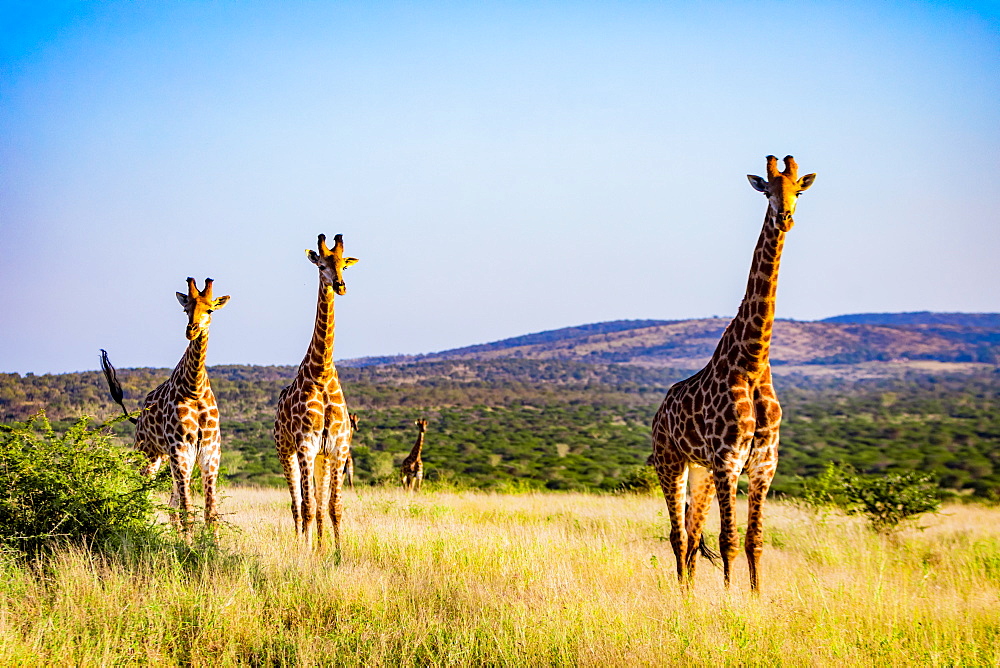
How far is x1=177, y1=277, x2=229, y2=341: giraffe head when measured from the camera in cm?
864

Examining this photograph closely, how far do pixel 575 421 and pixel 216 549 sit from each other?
141 feet

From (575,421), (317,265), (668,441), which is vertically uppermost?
(317,265)

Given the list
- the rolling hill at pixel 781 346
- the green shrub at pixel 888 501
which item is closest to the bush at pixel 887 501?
the green shrub at pixel 888 501

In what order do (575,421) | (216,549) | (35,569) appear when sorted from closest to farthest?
(35,569)
(216,549)
(575,421)

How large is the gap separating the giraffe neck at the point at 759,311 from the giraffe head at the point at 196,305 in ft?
17.7

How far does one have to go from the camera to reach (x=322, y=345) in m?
9.06

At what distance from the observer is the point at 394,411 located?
46438 millimetres

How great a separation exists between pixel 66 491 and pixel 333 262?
3341mm

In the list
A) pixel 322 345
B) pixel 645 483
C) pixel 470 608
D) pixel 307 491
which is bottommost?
pixel 645 483

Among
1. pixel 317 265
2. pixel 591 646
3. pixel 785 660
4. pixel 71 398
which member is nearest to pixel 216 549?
pixel 317 265

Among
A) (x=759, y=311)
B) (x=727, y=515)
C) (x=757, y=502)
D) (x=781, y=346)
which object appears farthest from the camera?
(x=781, y=346)

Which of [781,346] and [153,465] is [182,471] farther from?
[781,346]

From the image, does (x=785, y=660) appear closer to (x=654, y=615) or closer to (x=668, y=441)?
(x=654, y=615)

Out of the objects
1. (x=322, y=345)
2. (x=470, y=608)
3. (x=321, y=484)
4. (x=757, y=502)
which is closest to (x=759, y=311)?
(x=757, y=502)
